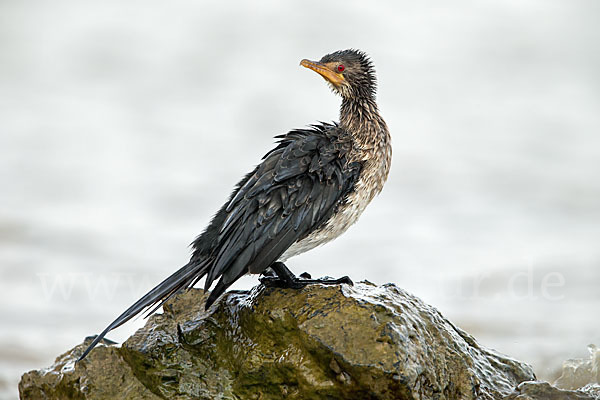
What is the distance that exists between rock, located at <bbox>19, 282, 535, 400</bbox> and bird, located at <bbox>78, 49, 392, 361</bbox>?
0.80ft

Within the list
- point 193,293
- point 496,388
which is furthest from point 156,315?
point 496,388

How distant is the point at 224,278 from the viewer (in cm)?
479

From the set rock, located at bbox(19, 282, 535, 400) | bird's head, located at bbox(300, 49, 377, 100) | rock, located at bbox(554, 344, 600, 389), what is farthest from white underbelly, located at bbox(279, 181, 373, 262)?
rock, located at bbox(554, 344, 600, 389)

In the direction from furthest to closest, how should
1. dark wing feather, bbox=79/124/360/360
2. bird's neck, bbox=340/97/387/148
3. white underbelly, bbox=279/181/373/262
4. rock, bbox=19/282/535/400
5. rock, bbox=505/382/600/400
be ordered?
bird's neck, bbox=340/97/387/148
white underbelly, bbox=279/181/373/262
dark wing feather, bbox=79/124/360/360
rock, bbox=505/382/600/400
rock, bbox=19/282/535/400

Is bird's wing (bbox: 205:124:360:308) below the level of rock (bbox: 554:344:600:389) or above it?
above

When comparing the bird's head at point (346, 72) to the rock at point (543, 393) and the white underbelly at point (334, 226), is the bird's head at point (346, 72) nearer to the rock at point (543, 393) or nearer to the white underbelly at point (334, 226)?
the white underbelly at point (334, 226)

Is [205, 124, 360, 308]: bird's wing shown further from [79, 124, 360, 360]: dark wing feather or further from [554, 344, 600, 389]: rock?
[554, 344, 600, 389]: rock

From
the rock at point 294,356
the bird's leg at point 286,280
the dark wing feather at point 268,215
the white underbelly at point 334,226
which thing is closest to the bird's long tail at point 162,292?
the dark wing feather at point 268,215

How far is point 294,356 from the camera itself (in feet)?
14.4

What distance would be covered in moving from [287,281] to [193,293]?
93 cm

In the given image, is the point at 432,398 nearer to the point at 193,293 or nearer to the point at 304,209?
the point at 304,209

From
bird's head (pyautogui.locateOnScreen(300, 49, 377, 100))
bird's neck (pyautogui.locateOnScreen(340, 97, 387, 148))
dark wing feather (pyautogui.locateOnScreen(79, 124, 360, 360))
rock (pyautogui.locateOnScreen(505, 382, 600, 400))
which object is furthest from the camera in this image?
bird's head (pyautogui.locateOnScreen(300, 49, 377, 100))

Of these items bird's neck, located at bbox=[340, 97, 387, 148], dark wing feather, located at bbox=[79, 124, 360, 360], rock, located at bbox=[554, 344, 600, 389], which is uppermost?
bird's neck, located at bbox=[340, 97, 387, 148]

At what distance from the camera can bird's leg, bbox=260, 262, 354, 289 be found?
4.87m
